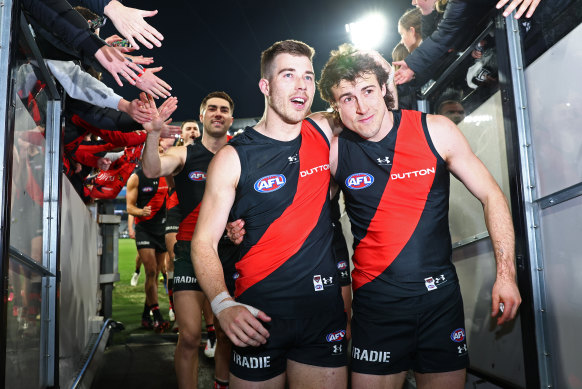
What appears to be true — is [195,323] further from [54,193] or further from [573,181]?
[573,181]

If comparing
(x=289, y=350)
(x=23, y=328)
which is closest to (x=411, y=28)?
(x=289, y=350)

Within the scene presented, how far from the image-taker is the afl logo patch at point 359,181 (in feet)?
7.93

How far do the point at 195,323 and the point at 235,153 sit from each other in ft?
5.57

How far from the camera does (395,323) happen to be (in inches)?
88.8

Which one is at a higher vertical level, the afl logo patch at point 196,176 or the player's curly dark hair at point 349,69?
the player's curly dark hair at point 349,69

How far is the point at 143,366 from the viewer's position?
16.3 ft

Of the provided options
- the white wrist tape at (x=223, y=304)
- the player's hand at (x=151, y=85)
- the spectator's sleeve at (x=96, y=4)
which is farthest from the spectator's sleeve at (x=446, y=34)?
the white wrist tape at (x=223, y=304)

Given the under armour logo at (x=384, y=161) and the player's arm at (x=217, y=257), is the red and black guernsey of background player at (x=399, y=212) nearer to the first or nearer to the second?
the under armour logo at (x=384, y=161)

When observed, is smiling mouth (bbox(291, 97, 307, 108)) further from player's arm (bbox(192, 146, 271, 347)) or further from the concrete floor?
the concrete floor

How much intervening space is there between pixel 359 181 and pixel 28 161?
1.92m

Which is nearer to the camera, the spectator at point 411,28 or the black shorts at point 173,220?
the spectator at point 411,28

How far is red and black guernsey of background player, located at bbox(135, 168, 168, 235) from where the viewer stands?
7383 mm

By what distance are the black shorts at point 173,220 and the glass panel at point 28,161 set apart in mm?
2565

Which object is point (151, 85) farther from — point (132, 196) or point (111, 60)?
point (132, 196)
